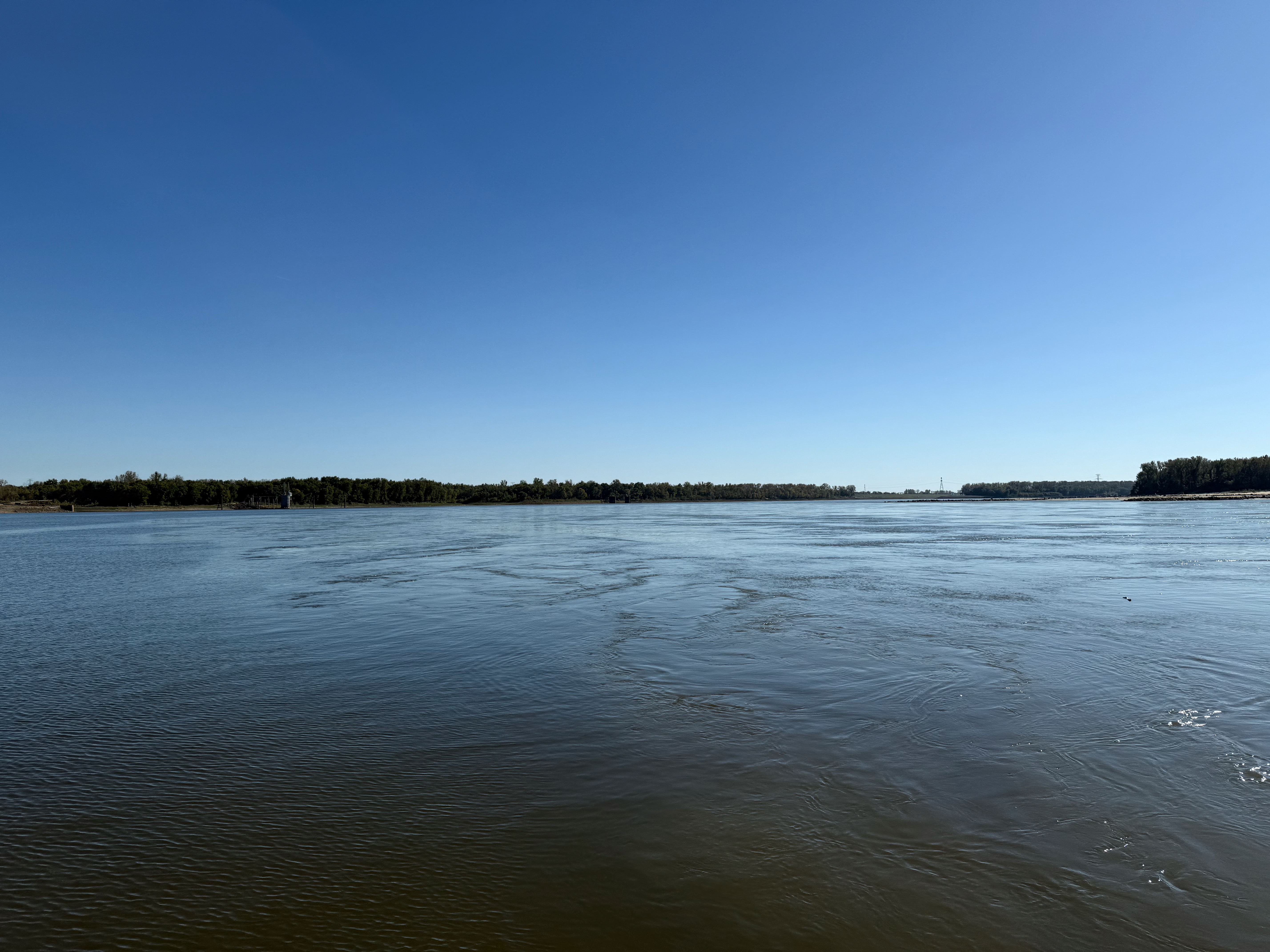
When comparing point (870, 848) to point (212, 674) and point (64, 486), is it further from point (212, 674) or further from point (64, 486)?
point (64, 486)

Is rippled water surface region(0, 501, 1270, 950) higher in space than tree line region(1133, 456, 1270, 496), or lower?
lower

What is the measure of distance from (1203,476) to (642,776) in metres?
180

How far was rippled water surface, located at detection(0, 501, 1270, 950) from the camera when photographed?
13.7 ft

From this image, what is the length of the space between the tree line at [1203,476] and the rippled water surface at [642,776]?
157016 millimetres

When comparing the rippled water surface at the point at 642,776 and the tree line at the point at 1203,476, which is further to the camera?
the tree line at the point at 1203,476

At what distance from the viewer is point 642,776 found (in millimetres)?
6219

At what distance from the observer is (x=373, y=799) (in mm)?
5789

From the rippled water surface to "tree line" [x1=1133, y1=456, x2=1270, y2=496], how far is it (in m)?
157

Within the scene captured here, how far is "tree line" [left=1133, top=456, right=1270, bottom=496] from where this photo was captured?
132m

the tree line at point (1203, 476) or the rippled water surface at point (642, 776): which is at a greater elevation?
the tree line at point (1203, 476)

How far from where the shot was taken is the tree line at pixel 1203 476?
5202 inches

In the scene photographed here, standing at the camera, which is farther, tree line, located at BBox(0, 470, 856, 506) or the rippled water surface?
tree line, located at BBox(0, 470, 856, 506)

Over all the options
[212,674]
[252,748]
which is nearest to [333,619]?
[212,674]

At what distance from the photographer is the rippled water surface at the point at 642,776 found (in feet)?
13.7
